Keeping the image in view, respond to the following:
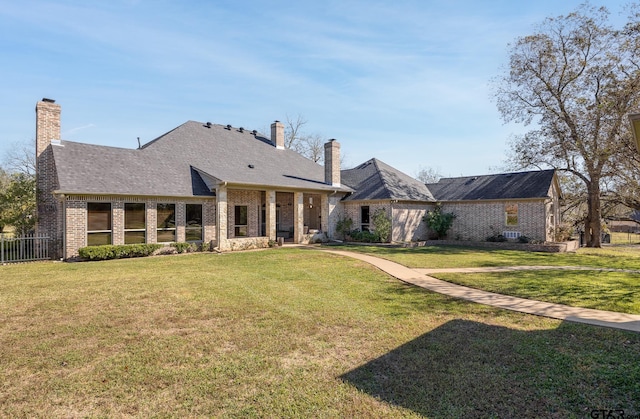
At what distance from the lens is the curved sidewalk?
6.01 m

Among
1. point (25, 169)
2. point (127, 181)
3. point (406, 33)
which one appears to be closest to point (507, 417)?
point (406, 33)

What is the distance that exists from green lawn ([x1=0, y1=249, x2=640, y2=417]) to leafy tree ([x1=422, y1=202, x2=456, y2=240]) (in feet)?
49.3

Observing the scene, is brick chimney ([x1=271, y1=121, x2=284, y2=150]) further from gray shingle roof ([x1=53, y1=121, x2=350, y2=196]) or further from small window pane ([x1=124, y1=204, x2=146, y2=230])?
small window pane ([x1=124, y1=204, x2=146, y2=230])

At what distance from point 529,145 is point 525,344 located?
20.8 m

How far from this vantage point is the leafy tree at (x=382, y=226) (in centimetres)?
1983

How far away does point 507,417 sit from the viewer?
10.7 feet

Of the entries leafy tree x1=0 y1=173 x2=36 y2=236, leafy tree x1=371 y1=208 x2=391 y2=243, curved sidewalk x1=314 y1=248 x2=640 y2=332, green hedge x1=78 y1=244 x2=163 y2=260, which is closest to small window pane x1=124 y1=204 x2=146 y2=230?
green hedge x1=78 y1=244 x2=163 y2=260

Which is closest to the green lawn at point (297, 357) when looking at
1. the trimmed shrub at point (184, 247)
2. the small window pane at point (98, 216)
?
the small window pane at point (98, 216)

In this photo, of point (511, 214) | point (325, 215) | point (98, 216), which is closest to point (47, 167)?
point (98, 216)

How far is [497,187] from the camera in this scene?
2214 centimetres

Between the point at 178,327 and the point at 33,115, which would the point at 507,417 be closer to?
the point at 178,327

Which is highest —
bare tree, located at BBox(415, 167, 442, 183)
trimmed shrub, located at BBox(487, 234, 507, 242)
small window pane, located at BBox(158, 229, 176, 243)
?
bare tree, located at BBox(415, 167, 442, 183)

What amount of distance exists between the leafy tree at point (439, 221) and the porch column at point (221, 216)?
13.0 m

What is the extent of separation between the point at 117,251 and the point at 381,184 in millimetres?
14796
